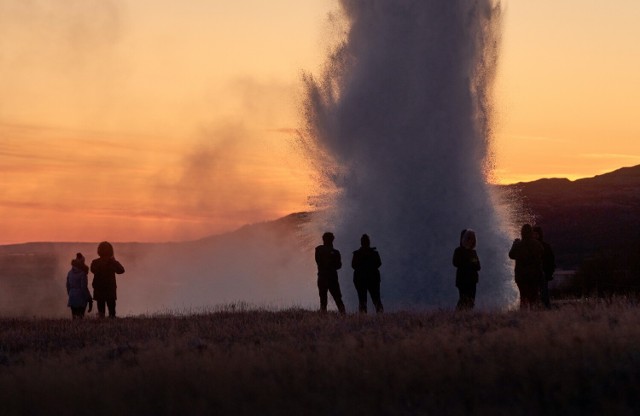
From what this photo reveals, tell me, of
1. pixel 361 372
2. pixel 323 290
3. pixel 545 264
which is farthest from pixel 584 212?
pixel 361 372

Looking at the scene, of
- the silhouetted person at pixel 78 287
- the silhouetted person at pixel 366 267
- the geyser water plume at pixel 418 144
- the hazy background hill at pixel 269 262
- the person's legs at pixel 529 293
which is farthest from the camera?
the hazy background hill at pixel 269 262

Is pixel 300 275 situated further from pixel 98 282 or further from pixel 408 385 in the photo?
pixel 408 385

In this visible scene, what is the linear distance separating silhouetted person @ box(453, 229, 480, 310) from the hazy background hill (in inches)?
442

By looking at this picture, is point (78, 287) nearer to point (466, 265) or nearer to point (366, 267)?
point (366, 267)

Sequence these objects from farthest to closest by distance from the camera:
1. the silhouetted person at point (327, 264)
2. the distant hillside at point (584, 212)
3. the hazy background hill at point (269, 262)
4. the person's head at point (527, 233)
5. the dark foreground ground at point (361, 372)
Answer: the distant hillside at point (584, 212), the hazy background hill at point (269, 262), the silhouetted person at point (327, 264), the person's head at point (527, 233), the dark foreground ground at point (361, 372)

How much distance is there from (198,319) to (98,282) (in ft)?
9.02

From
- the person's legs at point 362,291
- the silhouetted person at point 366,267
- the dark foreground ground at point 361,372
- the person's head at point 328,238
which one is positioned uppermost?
the person's head at point 328,238

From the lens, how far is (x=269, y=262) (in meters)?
75.8

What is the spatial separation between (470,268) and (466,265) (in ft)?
0.38

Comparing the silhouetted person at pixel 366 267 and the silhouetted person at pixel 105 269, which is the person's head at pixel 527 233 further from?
the silhouetted person at pixel 105 269

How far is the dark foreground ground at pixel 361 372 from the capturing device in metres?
11.4

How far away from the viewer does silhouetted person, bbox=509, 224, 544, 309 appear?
795 inches

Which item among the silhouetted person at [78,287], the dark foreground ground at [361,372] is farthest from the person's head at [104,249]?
the dark foreground ground at [361,372]

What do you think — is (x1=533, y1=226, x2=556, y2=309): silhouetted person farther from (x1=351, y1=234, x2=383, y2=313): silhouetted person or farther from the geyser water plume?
the geyser water plume
